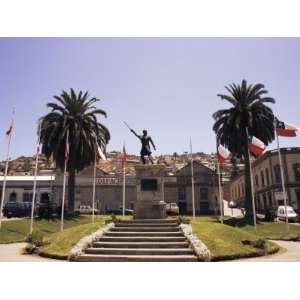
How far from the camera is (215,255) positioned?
1341 centimetres

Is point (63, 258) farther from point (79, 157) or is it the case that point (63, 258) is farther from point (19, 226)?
point (79, 157)

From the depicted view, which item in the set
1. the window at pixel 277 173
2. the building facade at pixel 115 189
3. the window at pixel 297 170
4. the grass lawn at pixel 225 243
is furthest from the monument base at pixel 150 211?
the window at pixel 297 170

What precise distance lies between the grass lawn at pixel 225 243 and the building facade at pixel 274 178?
3052 cm

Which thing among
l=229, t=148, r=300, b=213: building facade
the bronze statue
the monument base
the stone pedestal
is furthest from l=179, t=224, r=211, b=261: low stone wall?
l=229, t=148, r=300, b=213: building facade

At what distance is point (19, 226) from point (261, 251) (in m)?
18.9

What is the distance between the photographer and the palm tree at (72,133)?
35906mm

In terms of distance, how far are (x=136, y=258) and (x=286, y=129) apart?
1561cm

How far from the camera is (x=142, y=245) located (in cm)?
1481

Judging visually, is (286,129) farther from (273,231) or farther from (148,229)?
(148,229)

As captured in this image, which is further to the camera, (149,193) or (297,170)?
(297,170)

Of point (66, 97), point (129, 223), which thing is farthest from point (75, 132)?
point (129, 223)

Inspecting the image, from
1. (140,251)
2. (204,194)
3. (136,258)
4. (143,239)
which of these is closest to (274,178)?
(204,194)

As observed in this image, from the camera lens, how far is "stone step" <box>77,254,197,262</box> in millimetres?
12898

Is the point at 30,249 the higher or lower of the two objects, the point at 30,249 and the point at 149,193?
the lower
